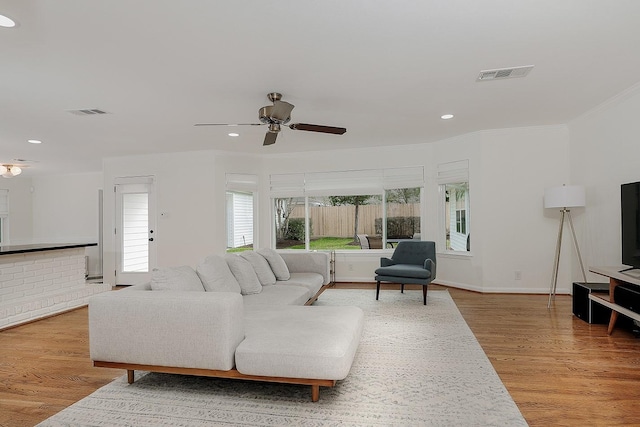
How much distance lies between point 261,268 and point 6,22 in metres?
3.02

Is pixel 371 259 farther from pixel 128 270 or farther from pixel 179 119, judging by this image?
pixel 128 270

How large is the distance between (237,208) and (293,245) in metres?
1.31

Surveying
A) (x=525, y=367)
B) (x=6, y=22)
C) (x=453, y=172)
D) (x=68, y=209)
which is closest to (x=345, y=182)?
(x=453, y=172)

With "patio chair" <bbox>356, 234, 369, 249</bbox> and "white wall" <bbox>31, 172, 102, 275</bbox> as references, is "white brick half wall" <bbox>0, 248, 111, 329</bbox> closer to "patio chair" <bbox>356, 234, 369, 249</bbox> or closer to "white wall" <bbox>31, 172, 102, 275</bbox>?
"white wall" <bbox>31, 172, 102, 275</bbox>

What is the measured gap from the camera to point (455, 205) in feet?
20.4

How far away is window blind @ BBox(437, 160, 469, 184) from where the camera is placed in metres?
5.85

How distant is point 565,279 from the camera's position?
17.6ft

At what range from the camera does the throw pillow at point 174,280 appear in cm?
279

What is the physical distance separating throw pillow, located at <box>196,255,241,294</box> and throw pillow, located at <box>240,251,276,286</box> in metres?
0.58

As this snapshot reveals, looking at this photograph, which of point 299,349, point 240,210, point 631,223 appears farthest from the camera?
point 240,210

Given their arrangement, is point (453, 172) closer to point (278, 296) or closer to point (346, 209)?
point (346, 209)

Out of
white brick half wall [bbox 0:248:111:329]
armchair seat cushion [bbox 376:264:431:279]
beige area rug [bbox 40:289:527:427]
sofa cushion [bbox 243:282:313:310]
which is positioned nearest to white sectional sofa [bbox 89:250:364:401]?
beige area rug [bbox 40:289:527:427]

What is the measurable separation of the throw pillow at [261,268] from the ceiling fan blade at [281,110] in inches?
64.2

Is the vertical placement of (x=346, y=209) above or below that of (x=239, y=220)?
above
